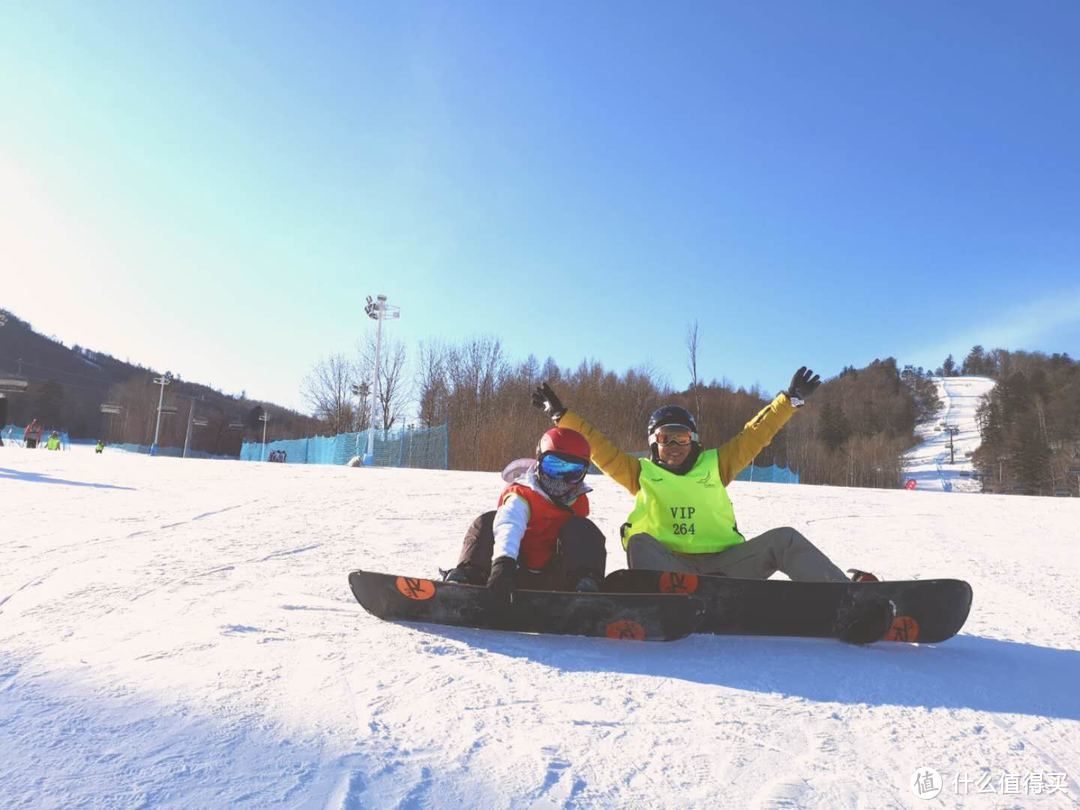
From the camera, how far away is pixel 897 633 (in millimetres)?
2453

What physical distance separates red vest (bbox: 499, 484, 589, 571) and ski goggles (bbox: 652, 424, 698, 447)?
0.67 meters

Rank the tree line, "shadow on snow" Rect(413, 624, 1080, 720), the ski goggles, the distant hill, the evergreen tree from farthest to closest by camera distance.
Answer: the distant hill, the evergreen tree, the tree line, the ski goggles, "shadow on snow" Rect(413, 624, 1080, 720)

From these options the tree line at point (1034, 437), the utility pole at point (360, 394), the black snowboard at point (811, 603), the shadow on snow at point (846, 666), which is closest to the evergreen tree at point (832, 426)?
the tree line at point (1034, 437)

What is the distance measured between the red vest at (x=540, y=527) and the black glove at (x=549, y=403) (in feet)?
3.05

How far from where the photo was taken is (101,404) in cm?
8388

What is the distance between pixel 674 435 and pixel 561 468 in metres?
0.73

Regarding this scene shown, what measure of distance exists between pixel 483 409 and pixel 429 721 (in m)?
31.3

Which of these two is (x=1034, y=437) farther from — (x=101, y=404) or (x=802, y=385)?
(x=101, y=404)

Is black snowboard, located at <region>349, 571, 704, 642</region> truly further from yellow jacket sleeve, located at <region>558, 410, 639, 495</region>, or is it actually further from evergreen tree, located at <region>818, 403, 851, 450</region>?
evergreen tree, located at <region>818, 403, 851, 450</region>

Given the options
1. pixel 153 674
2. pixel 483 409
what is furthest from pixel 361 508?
pixel 483 409

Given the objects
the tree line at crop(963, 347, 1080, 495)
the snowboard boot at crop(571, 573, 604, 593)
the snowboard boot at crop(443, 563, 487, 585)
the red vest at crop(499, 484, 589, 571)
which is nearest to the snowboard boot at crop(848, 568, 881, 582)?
the snowboard boot at crop(571, 573, 604, 593)

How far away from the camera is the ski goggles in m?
3.31

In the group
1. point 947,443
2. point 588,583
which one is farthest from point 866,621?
point 947,443

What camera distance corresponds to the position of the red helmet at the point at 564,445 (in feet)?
9.71
